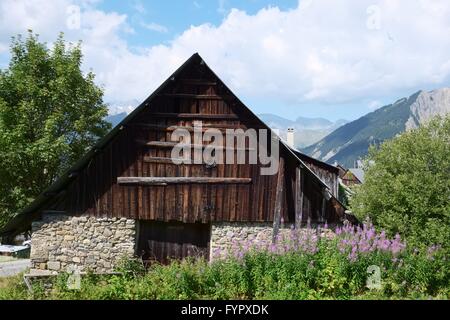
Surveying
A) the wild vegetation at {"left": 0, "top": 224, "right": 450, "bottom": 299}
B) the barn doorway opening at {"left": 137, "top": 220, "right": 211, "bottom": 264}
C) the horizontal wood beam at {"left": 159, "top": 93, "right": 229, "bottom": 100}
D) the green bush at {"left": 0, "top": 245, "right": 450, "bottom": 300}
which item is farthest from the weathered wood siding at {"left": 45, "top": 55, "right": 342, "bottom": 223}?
the green bush at {"left": 0, "top": 245, "right": 450, "bottom": 300}

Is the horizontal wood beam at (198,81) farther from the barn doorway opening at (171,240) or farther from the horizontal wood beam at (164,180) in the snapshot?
the barn doorway opening at (171,240)

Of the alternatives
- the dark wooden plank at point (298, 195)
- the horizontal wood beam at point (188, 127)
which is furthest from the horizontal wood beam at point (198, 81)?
the dark wooden plank at point (298, 195)

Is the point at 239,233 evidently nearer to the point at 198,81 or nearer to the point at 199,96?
the point at 199,96

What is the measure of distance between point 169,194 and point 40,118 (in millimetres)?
10231

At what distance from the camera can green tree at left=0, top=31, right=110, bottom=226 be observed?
1977 cm

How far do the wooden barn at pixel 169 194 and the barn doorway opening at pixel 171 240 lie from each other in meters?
0.03

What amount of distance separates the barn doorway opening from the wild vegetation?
4.66 m

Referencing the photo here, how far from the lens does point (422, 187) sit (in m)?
14.5

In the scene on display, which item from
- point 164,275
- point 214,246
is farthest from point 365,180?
point 164,275

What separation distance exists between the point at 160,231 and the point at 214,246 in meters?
1.93

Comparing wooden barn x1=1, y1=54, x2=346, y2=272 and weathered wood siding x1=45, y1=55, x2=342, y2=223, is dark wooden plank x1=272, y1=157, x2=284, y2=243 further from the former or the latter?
weathered wood siding x1=45, y1=55, x2=342, y2=223

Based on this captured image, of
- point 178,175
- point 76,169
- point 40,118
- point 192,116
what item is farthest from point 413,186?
point 40,118
